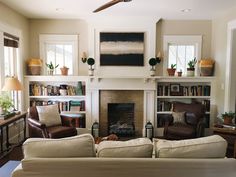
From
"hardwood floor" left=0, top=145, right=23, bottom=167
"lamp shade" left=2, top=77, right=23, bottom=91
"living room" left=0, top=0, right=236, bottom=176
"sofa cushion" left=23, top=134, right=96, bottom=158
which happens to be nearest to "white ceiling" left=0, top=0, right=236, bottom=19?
"living room" left=0, top=0, right=236, bottom=176

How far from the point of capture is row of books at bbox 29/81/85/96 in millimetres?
5613

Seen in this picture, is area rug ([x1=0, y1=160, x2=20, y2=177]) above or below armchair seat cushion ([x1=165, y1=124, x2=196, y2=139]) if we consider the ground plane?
below

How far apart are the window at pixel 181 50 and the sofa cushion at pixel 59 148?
408 centimetres

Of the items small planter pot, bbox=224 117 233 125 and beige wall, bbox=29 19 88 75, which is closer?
small planter pot, bbox=224 117 233 125

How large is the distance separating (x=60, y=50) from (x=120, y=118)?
2.13 meters

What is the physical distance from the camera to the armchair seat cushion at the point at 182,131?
4.60m

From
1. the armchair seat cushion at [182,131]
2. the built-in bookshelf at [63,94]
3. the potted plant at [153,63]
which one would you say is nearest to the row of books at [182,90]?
Answer: the potted plant at [153,63]

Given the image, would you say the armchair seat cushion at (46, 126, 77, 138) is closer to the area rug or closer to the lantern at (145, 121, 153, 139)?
the area rug

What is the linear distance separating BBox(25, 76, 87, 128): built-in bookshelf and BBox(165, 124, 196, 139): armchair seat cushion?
79.9 inches

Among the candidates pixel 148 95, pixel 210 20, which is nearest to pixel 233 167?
pixel 148 95

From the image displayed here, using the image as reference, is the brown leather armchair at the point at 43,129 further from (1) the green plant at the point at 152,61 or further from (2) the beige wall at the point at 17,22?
(1) the green plant at the point at 152,61

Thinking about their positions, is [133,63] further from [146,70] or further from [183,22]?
[183,22]

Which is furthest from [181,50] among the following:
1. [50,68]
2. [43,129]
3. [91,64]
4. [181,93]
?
[43,129]

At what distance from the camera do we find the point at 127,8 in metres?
4.79
